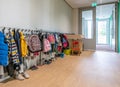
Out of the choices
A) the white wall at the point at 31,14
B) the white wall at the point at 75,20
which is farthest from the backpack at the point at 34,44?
the white wall at the point at 75,20

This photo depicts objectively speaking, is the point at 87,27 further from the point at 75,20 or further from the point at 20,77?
the point at 20,77

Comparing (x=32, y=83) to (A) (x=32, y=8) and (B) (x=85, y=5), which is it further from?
(B) (x=85, y=5)

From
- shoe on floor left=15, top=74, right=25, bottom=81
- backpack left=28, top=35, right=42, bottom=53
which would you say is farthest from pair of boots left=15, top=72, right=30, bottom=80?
backpack left=28, top=35, right=42, bottom=53

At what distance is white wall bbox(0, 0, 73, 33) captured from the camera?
7.41 ft

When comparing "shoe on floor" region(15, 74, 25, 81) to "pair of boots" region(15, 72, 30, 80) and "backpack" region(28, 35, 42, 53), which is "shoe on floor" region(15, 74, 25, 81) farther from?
"backpack" region(28, 35, 42, 53)

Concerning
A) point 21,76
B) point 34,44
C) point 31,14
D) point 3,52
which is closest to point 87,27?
point 31,14

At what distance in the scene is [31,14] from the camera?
2967 mm

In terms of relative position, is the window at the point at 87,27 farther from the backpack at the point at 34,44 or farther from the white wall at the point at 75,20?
the backpack at the point at 34,44

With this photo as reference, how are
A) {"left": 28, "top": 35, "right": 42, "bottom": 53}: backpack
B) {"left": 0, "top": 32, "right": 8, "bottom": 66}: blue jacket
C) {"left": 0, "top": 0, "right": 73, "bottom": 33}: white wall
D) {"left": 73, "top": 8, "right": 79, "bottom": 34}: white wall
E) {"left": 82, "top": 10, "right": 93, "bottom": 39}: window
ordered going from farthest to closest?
{"left": 73, "top": 8, "right": 79, "bottom": 34}: white wall, {"left": 82, "top": 10, "right": 93, "bottom": 39}: window, {"left": 28, "top": 35, "right": 42, "bottom": 53}: backpack, {"left": 0, "top": 0, "right": 73, "bottom": 33}: white wall, {"left": 0, "top": 32, "right": 8, "bottom": 66}: blue jacket

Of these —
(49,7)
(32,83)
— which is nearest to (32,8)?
(49,7)

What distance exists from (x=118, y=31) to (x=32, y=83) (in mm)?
A: 5312

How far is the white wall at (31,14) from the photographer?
2.26m

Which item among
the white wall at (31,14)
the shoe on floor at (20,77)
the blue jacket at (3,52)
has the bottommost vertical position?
the shoe on floor at (20,77)

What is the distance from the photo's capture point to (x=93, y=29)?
627cm
